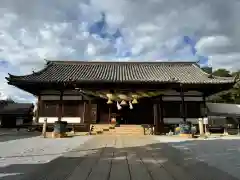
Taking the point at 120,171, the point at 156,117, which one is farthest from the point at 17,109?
the point at 120,171

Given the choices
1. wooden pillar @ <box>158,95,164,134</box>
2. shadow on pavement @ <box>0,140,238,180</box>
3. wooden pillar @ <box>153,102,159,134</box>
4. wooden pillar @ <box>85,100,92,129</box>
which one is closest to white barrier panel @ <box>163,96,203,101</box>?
wooden pillar @ <box>158,95,164,134</box>

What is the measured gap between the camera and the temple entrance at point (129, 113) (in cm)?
2059

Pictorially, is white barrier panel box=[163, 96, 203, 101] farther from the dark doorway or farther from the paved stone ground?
the paved stone ground

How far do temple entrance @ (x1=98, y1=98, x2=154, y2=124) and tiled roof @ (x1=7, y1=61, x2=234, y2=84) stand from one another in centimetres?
258

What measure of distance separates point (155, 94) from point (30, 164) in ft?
44.8

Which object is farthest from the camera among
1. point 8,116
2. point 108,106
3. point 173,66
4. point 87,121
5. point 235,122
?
point 8,116

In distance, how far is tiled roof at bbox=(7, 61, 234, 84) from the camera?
19269 mm

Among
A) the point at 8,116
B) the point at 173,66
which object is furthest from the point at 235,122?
the point at 8,116

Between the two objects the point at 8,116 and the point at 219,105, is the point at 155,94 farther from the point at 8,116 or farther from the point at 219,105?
the point at 8,116

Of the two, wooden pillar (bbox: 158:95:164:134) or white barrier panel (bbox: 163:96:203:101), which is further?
white barrier panel (bbox: 163:96:203:101)

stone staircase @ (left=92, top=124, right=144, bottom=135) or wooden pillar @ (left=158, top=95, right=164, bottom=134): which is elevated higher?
wooden pillar @ (left=158, top=95, right=164, bottom=134)

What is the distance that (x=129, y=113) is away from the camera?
2108cm

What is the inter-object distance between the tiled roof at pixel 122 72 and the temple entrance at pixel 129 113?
2.58 m

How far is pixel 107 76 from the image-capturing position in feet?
70.4
